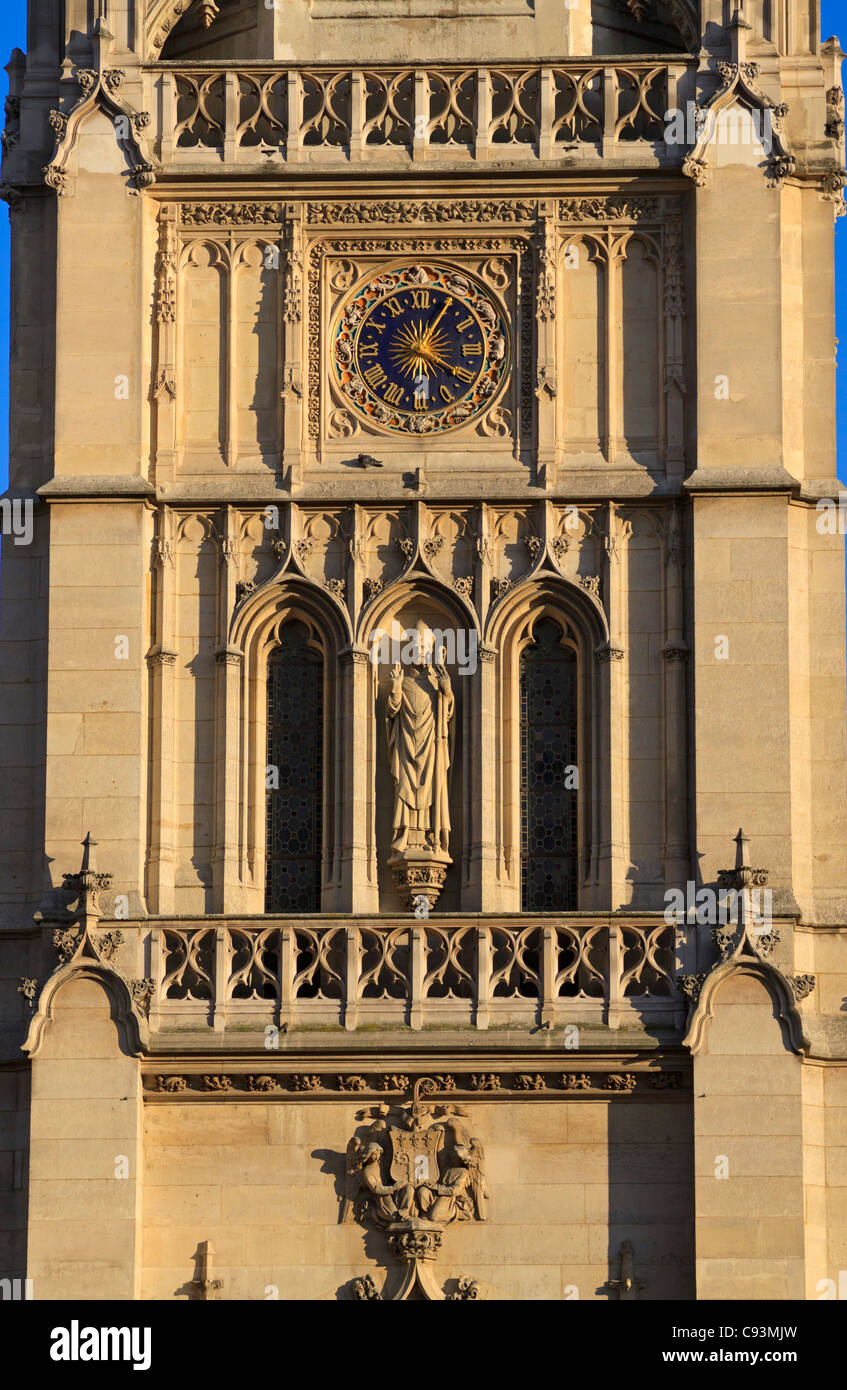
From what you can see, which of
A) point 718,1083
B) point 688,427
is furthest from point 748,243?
point 718,1083

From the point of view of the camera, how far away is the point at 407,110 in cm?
3083

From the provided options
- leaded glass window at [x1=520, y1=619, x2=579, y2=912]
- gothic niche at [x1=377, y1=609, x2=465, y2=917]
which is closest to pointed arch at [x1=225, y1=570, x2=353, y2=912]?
gothic niche at [x1=377, y1=609, x2=465, y2=917]

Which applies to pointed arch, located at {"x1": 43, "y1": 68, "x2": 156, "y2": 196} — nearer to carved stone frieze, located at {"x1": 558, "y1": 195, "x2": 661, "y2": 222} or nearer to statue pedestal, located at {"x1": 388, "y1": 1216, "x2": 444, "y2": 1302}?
carved stone frieze, located at {"x1": 558, "y1": 195, "x2": 661, "y2": 222}

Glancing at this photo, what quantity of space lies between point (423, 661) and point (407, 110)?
451cm

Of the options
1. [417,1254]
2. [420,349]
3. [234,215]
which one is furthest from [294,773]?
[234,215]

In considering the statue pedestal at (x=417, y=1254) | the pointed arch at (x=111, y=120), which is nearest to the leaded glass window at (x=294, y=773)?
the statue pedestal at (x=417, y=1254)

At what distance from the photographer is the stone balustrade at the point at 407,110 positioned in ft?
100

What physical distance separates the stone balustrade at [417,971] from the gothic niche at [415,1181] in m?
0.70

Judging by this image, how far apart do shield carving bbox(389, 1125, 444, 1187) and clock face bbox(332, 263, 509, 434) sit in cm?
564

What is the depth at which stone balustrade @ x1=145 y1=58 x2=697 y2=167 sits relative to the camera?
1206 inches

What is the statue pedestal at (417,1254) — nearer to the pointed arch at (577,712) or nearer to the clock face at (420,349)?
the pointed arch at (577,712)

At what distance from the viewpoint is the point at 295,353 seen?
99.7 feet
